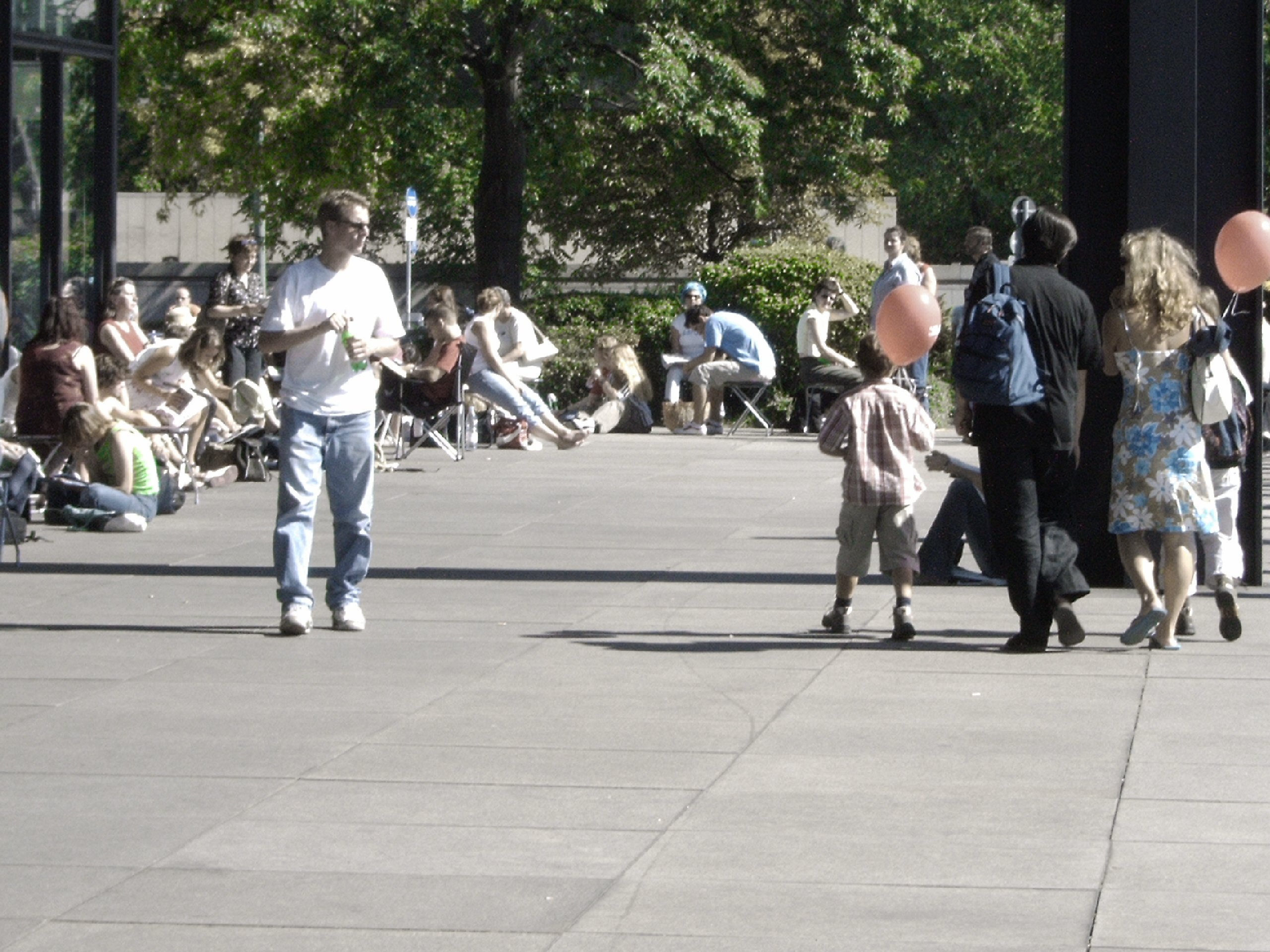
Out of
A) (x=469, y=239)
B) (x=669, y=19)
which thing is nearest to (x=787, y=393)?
(x=669, y=19)

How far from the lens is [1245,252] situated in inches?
377

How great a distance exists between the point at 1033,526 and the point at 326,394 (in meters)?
2.84

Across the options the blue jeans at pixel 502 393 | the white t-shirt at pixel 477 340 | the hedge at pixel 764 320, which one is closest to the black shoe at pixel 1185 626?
the blue jeans at pixel 502 393

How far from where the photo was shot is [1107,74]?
10.2 m

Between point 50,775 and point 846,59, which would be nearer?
point 50,775

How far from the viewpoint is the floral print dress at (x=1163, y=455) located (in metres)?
8.41

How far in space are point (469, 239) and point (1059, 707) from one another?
29008 millimetres

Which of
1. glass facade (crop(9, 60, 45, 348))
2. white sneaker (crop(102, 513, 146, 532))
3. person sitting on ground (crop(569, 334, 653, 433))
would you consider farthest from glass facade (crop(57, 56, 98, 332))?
person sitting on ground (crop(569, 334, 653, 433))

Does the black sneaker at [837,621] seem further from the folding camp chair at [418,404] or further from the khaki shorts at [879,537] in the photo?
the folding camp chair at [418,404]

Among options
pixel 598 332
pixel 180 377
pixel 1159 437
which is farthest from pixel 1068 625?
pixel 598 332

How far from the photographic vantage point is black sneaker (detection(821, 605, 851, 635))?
898 cm

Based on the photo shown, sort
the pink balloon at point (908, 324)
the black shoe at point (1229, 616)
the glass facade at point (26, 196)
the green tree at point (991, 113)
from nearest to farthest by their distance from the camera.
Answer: the black shoe at point (1229, 616), the pink balloon at point (908, 324), the glass facade at point (26, 196), the green tree at point (991, 113)

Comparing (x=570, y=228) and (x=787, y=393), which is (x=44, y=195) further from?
(x=570, y=228)

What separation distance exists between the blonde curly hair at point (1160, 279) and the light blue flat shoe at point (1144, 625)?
1086 mm
